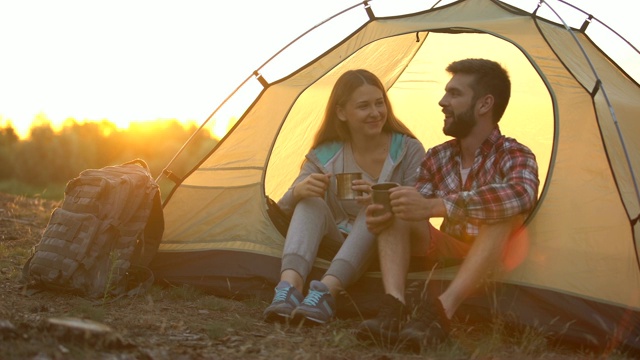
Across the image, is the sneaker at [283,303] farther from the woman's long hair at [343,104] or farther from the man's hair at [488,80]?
the man's hair at [488,80]

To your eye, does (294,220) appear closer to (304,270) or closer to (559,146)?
(304,270)

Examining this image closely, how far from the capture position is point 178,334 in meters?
3.31

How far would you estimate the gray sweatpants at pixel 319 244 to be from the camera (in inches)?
146

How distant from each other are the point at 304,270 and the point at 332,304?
0.27 m

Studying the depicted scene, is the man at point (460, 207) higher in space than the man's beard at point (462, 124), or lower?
lower

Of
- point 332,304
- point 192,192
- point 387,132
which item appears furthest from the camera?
point 192,192

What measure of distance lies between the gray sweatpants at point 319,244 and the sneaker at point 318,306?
0.15m

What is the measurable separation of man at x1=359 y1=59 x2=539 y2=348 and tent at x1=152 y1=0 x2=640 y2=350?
161 millimetres

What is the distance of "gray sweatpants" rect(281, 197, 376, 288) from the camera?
12.2 ft

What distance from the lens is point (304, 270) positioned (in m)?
3.78

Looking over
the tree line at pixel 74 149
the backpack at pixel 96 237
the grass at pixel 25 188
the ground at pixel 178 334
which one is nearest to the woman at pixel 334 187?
the ground at pixel 178 334

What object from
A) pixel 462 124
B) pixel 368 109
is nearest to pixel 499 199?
pixel 462 124

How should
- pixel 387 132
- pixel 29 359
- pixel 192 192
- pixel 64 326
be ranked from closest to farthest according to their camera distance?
pixel 29 359 → pixel 64 326 → pixel 387 132 → pixel 192 192

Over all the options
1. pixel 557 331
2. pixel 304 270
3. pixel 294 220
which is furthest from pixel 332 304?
pixel 557 331
